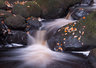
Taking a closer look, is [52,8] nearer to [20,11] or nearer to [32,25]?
[20,11]

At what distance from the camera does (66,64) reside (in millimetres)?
4457

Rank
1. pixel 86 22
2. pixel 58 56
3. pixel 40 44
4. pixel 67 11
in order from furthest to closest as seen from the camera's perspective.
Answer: pixel 67 11
pixel 40 44
pixel 86 22
pixel 58 56

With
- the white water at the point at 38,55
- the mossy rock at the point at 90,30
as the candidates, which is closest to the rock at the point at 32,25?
the white water at the point at 38,55

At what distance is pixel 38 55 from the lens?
17.2 ft

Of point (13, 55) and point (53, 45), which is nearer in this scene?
point (13, 55)

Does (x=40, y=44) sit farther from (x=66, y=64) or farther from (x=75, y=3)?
(x=75, y=3)

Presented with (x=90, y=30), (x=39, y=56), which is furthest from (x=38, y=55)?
(x=90, y=30)

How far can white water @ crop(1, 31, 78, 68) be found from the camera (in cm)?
448

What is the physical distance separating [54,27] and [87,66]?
324 cm

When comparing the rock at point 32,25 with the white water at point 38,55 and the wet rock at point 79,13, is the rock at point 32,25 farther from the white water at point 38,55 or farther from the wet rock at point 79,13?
the wet rock at point 79,13

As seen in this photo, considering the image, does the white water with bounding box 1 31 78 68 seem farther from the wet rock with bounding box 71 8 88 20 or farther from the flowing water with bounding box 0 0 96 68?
the wet rock with bounding box 71 8 88 20

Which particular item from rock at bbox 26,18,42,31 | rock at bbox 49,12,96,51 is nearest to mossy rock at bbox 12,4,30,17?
rock at bbox 26,18,42,31

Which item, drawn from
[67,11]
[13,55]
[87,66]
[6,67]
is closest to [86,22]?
[87,66]

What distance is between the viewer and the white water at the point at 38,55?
14.7ft
